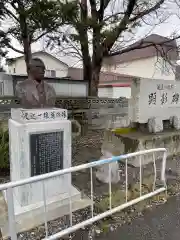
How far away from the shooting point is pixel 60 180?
113 inches

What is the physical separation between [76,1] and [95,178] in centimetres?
487

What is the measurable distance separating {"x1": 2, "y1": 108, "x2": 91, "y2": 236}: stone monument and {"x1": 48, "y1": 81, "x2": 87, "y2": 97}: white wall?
7.66 m

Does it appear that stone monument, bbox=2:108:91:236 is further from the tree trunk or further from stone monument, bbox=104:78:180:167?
the tree trunk

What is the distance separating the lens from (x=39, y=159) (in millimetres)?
2680

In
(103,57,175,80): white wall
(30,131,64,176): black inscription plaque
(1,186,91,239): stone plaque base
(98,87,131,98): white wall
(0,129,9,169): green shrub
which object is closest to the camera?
(1,186,91,239): stone plaque base

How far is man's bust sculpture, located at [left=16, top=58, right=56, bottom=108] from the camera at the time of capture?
8.83 feet

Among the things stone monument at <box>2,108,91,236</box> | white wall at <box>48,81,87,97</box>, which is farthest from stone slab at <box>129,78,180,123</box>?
white wall at <box>48,81,87,97</box>

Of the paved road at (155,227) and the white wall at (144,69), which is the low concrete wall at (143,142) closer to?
the paved road at (155,227)

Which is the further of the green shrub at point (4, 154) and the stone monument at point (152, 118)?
the stone monument at point (152, 118)

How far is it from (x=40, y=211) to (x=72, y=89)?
8.39 m

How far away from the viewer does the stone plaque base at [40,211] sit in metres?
2.45

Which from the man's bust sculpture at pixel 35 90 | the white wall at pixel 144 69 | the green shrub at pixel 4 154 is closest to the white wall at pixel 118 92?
the white wall at pixel 144 69

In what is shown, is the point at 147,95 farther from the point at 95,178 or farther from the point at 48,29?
the point at 48,29

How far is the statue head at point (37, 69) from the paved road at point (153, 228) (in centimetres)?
205
